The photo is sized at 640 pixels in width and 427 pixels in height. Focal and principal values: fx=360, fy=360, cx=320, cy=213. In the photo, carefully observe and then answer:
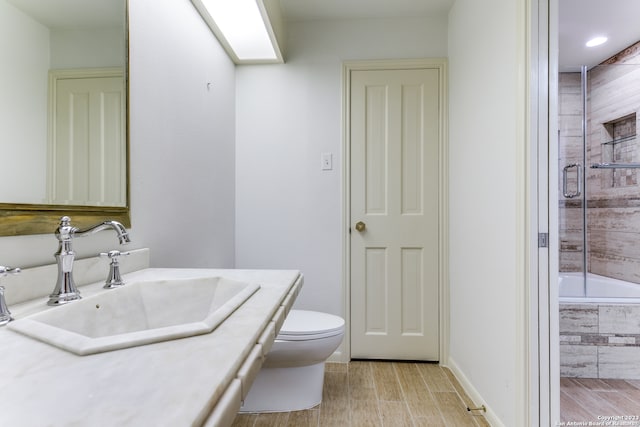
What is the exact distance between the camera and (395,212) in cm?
238

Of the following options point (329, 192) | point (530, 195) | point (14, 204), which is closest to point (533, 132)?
point (530, 195)

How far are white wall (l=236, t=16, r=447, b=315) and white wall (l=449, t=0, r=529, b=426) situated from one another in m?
0.53

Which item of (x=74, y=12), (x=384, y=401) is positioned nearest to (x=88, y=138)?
(x=74, y=12)

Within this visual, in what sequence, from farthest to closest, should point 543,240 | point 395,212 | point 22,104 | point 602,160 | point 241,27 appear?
1. point 602,160
2. point 395,212
3. point 241,27
4. point 543,240
5. point 22,104

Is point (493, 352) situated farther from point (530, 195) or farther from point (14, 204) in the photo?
point (14, 204)

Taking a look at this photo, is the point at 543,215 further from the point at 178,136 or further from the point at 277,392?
the point at 178,136

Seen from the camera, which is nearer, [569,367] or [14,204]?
[14,204]

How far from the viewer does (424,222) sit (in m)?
2.36

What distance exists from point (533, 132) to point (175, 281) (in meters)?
1.35

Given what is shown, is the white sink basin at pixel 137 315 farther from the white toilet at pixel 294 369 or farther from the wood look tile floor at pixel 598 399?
the wood look tile floor at pixel 598 399

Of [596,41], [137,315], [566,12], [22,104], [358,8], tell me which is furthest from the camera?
[596,41]

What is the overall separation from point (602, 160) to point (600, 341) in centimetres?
134

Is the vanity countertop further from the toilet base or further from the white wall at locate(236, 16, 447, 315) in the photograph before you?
the white wall at locate(236, 16, 447, 315)

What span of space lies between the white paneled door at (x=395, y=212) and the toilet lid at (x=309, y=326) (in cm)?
50
